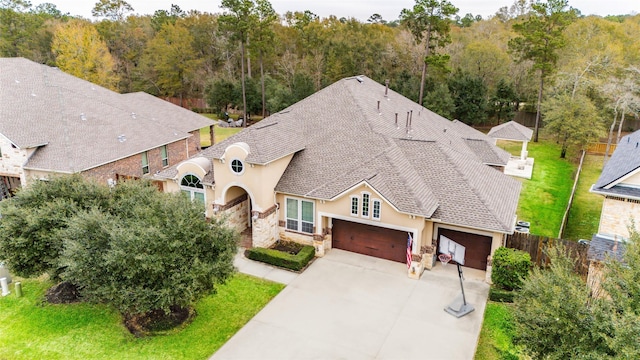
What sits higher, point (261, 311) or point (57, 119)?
point (57, 119)

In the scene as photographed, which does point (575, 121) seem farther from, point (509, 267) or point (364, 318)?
point (364, 318)

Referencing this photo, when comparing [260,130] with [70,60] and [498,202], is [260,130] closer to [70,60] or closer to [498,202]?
[498,202]

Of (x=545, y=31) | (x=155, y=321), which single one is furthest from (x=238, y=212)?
(x=545, y=31)

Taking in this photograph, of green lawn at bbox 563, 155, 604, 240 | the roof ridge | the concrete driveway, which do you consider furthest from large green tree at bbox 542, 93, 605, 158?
the concrete driveway

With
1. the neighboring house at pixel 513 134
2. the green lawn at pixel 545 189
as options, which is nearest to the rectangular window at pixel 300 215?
the green lawn at pixel 545 189

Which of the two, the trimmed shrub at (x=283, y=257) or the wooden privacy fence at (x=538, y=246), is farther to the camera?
the trimmed shrub at (x=283, y=257)

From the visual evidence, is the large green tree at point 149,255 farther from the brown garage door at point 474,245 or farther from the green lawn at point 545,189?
the green lawn at point 545,189

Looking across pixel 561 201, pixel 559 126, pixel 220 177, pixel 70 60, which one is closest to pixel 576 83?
pixel 559 126
